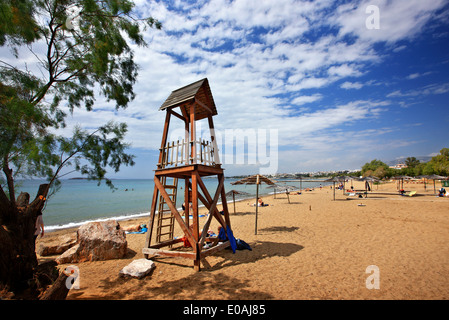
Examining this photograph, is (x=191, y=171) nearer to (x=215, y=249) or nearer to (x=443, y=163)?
(x=215, y=249)

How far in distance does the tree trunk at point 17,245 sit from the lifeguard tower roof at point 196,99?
4875 millimetres

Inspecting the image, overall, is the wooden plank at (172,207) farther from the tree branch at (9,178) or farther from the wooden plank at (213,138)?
the tree branch at (9,178)

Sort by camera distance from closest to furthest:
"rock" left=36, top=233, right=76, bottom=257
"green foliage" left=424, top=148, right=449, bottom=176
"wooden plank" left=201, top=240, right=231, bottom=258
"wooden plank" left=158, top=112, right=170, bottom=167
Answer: "wooden plank" left=201, top=240, right=231, bottom=258, "wooden plank" left=158, top=112, right=170, bottom=167, "rock" left=36, top=233, right=76, bottom=257, "green foliage" left=424, top=148, right=449, bottom=176

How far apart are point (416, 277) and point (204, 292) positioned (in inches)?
216

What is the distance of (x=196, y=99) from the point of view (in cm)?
758

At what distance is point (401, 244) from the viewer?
8.21m

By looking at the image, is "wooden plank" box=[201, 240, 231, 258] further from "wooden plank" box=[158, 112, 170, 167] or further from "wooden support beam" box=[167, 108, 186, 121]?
"wooden support beam" box=[167, 108, 186, 121]

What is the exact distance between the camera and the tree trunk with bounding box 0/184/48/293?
13.7 ft

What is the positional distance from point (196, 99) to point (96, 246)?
257 inches

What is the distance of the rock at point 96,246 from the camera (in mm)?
7506

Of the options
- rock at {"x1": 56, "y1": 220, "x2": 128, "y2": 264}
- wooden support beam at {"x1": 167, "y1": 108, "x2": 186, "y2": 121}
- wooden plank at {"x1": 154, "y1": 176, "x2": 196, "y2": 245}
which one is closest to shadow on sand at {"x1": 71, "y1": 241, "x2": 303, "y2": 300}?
wooden plank at {"x1": 154, "y1": 176, "x2": 196, "y2": 245}

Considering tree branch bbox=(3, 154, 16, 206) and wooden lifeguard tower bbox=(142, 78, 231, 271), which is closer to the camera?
tree branch bbox=(3, 154, 16, 206)

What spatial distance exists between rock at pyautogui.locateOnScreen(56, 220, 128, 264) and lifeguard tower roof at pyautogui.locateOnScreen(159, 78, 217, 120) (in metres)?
5.22
